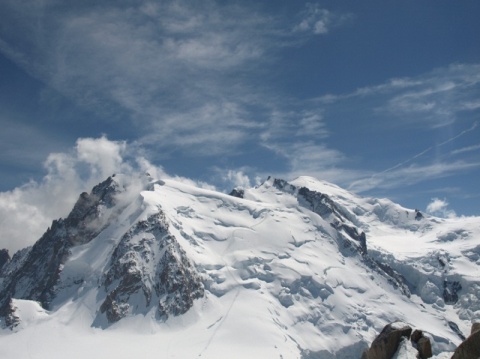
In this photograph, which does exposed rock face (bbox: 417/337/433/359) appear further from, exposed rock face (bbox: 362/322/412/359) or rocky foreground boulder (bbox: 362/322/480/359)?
exposed rock face (bbox: 362/322/412/359)

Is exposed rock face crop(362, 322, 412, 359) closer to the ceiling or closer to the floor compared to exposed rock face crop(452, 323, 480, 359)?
closer to the ceiling

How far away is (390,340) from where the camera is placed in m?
39.2

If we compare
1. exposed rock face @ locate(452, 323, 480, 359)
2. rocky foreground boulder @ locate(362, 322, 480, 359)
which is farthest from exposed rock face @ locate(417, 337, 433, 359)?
exposed rock face @ locate(452, 323, 480, 359)

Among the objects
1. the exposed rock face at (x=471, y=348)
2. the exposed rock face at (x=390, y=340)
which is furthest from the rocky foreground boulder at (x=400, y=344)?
the exposed rock face at (x=471, y=348)

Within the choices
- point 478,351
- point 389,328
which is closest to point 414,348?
point 389,328

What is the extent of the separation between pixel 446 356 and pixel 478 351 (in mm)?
7368

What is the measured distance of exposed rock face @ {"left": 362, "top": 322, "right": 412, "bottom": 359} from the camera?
129 ft

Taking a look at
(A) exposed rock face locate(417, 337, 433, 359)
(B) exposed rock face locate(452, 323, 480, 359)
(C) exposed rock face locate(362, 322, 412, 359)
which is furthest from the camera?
(C) exposed rock face locate(362, 322, 412, 359)

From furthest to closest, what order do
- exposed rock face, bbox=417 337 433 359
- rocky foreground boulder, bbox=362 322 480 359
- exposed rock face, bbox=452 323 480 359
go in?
1. exposed rock face, bbox=417 337 433 359
2. rocky foreground boulder, bbox=362 322 480 359
3. exposed rock face, bbox=452 323 480 359

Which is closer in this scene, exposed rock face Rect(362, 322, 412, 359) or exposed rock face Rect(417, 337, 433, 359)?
exposed rock face Rect(417, 337, 433, 359)

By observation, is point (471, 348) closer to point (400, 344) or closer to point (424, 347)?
point (400, 344)

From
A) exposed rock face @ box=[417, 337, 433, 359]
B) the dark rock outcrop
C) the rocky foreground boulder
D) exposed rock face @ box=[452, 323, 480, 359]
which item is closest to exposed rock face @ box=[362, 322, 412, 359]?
the rocky foreground boulder

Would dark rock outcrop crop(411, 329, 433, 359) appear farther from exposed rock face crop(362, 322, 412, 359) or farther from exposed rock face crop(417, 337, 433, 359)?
exposed rock face crop(362, 322, 412, 359)

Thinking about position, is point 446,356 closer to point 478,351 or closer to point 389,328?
point 389,328
